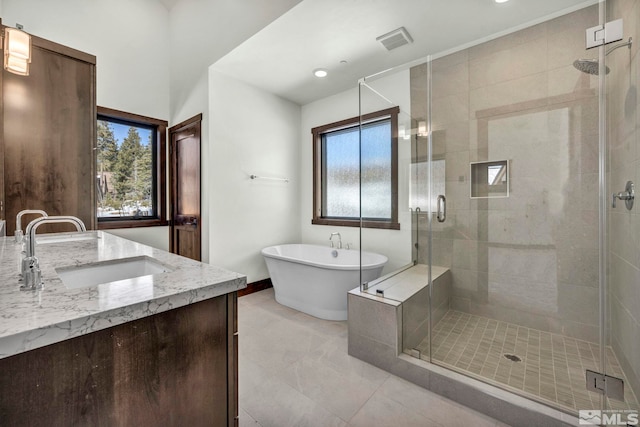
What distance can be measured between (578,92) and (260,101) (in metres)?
3.07

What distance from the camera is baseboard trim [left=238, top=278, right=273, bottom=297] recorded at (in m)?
3.24

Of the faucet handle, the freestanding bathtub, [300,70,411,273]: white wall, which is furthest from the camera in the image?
[300,70,411,273]: white wall

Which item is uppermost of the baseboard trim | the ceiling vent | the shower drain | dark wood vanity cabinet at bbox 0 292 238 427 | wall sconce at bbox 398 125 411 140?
the ceiling vent

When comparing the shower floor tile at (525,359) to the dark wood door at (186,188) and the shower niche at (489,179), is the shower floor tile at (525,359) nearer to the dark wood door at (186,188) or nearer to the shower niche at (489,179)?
the shower niche at (489,179)

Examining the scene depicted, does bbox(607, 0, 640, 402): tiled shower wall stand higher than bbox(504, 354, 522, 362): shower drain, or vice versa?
bbox(607, 0, 640, 402): tiled shower wall

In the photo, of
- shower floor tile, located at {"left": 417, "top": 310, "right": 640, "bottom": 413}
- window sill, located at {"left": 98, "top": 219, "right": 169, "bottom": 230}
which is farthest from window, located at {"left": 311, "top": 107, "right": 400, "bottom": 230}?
window sill, located at {"left": 98, "top": 219, "right": 169, "bottom": 230}

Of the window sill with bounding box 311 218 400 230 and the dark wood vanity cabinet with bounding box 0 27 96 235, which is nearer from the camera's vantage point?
the dark wood vanity cabinet with bounding box 0 27 96 235

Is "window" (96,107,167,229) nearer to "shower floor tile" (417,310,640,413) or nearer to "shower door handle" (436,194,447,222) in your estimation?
"shower door handle" (436,194,447,222)

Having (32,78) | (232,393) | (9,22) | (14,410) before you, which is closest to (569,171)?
(232,393)

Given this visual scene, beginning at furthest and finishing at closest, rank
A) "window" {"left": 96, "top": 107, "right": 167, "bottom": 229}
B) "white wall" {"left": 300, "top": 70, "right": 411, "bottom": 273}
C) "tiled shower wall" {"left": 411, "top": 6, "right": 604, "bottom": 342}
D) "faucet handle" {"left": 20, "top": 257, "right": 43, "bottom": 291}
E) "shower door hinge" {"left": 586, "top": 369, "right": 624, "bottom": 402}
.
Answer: "window" {"left": 96, "top": 107, "right": 167, "bottom": 229}
"white wall" {"left": 300, "top": 70, "right": 411, "bottom": 273}
"tiled shower wall" {"left": 411, "top": 6, "right": 604, "bottom": 342}
"shower door hinge" {"left": 586, "top": 369, "right": 624, "bottom": 402}
"faucet handle" {"left": 20, "top": 257, "right": 43, "bottom": 291}

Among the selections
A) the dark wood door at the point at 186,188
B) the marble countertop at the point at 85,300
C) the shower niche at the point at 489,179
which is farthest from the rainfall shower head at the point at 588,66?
the dark wood door at the point at 186,188

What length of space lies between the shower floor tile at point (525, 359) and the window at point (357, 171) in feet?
3.87

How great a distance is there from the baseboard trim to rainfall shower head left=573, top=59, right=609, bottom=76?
11.6ft

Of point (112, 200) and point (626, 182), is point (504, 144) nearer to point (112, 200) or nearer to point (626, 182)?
point (626, 182)
